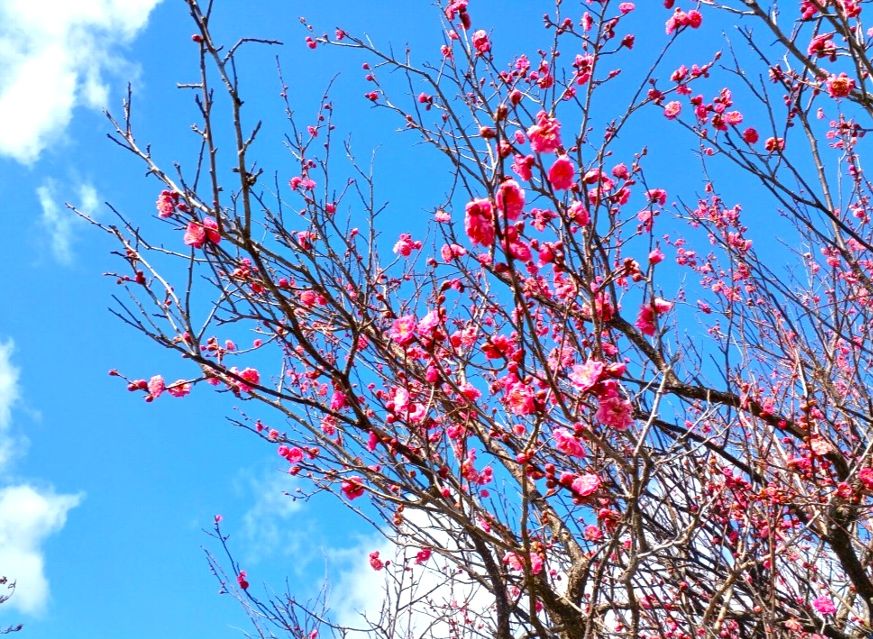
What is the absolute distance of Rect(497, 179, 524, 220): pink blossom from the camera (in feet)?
6.44

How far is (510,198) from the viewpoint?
2.05m

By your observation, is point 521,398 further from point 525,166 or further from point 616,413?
point 525,166

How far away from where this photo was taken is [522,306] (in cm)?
197

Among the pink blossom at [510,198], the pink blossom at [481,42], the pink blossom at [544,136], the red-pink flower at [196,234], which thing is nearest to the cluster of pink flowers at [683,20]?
the pink blossom at [481,42]

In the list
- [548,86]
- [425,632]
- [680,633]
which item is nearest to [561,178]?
[548,86]

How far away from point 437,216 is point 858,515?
3349 mm

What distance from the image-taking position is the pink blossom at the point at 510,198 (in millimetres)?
1962

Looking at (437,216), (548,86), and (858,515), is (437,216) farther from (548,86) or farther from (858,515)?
(858,515)

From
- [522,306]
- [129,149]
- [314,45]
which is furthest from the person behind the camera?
[314,45]

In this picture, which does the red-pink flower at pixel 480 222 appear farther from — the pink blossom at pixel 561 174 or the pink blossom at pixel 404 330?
the pink blossom at pixel 404 330

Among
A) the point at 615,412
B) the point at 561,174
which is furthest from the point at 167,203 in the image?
the point at 615,412

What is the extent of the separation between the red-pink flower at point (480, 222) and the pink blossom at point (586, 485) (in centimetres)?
123

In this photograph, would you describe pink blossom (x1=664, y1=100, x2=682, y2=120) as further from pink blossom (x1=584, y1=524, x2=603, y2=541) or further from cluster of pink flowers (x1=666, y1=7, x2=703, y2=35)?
pink blossom (x1=584, y1=524, x2=603, y2=541)

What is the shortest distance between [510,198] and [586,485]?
139 cm
